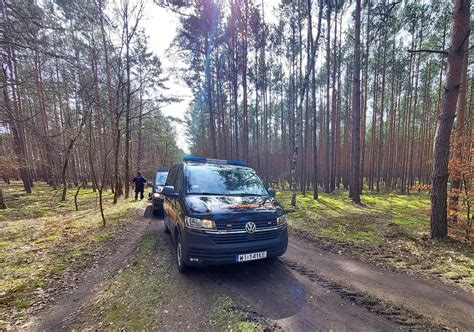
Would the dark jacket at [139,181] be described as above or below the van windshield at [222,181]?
below

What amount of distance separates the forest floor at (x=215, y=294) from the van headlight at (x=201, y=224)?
1.00m

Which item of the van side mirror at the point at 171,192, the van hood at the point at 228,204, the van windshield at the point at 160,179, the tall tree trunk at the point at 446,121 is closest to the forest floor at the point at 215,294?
the van hood at the point at 228,204

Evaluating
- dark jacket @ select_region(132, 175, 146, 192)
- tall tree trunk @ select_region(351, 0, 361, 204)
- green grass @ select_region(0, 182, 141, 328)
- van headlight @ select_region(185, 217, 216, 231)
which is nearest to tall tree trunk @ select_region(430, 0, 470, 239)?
van headlight @ select_region(185, 217, 216, 231)

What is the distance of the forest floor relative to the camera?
290 cm

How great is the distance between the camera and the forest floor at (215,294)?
Answer: 290 centimetres

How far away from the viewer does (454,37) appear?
547 centimetres

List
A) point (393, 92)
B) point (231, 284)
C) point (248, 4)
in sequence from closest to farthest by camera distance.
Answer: point (231, 284) < point (248, 4) < point (393, 92)

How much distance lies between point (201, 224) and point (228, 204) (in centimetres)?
62

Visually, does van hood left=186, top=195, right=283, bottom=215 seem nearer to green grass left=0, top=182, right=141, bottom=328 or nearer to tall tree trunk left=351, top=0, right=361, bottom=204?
green grass left=0, top=182, right=141, bottom=328

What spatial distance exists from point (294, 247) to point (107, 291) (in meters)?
4.20

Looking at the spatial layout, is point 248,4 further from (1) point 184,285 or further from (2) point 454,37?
(1) point 184,285

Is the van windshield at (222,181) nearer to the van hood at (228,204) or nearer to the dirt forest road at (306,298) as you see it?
the van hood at (228,204)

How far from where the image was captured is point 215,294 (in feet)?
11.4

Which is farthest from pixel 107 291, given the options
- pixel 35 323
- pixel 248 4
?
pixel 248 4
